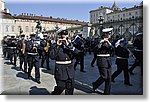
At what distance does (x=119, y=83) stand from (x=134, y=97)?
4.55 ft

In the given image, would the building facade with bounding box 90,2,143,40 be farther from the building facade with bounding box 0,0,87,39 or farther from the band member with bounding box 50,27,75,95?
the band member with bounding box 50,27,75,95

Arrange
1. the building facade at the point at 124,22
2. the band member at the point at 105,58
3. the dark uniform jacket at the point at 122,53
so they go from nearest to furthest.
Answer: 1. the band member at the point at 105,58
2. the building facade at the point at 124,22
3. the dark uniform jacket at the point at 122,53

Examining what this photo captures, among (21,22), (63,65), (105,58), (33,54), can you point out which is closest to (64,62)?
(63,65)

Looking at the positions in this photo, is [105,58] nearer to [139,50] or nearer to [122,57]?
[139,50]

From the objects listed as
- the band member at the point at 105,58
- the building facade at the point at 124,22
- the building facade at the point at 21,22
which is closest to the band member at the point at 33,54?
the building facade at the point at 21,22

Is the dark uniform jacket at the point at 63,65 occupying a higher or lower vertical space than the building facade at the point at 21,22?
lower

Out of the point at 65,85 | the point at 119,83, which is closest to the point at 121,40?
the point at 119,83

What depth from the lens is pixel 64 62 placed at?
13.4 feet

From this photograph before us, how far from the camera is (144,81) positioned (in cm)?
413

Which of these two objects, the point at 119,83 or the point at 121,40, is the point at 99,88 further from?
the point at 121,40

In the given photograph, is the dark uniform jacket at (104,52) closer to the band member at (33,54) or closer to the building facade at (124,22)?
the building facade at (124,22)

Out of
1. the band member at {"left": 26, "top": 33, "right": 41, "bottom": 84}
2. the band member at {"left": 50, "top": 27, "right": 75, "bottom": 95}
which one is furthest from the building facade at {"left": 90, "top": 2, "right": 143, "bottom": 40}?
the band member at {"left": 26, "top": 33, "right": 41, "bottom": 84}

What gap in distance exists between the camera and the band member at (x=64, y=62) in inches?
158

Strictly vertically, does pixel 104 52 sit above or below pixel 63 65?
above
